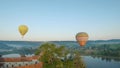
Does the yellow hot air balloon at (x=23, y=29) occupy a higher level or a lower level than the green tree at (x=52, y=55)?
higher

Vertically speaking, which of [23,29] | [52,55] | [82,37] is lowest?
[52,55]

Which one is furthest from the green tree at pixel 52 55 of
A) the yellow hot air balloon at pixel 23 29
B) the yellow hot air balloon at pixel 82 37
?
the yellow hot air balloon at pixel 23 29

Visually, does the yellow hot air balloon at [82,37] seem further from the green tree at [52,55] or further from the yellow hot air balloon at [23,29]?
the yellow hot air balloon at [23,29]

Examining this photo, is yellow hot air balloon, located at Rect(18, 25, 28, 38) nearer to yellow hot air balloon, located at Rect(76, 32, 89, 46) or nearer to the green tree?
the green tree

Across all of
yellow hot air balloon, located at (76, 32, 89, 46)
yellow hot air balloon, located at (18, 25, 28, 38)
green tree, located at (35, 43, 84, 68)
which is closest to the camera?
yellow hot air balloon, located at (18, 25, 28, 38)

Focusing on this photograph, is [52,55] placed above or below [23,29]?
below

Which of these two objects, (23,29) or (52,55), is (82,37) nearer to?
(52,55)

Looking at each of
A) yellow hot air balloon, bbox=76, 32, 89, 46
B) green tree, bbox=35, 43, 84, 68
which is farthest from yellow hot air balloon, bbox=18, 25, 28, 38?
yellow hot air balloon, bbox=76, 32, 89, 46

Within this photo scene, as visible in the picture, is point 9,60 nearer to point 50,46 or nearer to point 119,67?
point 50,46

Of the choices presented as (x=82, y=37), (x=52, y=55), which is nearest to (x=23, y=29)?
(x=52, y=55)

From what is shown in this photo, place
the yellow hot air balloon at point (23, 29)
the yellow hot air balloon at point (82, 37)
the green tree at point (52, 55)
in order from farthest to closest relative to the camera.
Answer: the yellow hot air balloon at point (82, 37)
the green tree at point (52, 55)
the yellow hot air balloon at point (23, 29)

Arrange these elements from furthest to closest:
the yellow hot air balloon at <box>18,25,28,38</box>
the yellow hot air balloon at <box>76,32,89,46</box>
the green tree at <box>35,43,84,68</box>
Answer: the yellow hot air balloon at <box>76,32,89,46</box> → the green tree at <box>35,43,84,68</box> → the yellow hot air balloon at <box>18,25,28,38</box>

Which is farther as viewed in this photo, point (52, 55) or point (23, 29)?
point (52, 55)

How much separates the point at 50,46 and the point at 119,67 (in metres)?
53.6
